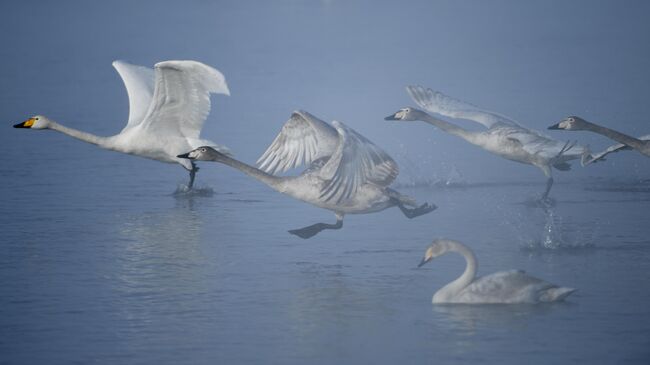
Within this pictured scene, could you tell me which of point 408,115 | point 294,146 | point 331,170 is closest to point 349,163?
point 331,170

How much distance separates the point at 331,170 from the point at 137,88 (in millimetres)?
4297

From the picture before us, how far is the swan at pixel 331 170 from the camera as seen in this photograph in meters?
9.26

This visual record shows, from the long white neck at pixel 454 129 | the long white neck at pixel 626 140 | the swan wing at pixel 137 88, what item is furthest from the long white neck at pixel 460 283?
the swan wing at pixel 137 88

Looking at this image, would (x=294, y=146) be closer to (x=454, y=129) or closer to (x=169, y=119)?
(x=169, y=119)

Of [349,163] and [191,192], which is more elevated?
[349,163]

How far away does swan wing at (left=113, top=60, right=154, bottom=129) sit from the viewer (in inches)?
499

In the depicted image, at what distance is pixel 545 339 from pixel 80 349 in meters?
2.51

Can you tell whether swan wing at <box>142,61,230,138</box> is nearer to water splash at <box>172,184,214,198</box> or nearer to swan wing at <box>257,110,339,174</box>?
water splash at <box>172,184,214,198</box>

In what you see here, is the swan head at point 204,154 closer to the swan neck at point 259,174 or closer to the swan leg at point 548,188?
the swan neck at point 259,174

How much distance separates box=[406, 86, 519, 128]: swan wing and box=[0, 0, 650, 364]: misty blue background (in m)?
0.68

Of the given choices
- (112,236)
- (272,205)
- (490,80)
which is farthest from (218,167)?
(490,80)

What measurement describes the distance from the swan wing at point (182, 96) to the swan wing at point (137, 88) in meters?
0.46

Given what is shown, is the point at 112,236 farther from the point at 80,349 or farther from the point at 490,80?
the point at 490,80

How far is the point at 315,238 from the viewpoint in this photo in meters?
10.2
